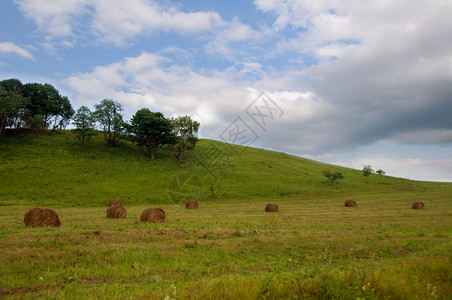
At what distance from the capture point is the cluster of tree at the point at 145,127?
216 ft

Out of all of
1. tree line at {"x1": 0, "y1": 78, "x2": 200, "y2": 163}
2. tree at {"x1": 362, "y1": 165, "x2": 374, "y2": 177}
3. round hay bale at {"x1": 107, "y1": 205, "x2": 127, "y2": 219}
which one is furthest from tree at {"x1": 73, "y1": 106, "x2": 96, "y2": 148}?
tree at {"x1": 362, "y1": 165, "x2": 374, "y2": 177}

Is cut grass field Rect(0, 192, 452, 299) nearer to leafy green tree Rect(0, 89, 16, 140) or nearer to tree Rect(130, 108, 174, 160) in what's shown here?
tree Rect(130, 108, 174, 160)

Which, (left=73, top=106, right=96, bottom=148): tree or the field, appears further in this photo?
(left=73, top=106, right=96, bottom=148): tree

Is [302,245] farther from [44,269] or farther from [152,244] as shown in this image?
[44,269]

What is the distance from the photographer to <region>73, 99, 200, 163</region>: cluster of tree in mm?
65688

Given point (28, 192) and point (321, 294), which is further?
point (28, 192)

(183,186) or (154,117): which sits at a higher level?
(154,117)

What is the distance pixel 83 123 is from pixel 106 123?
546 cm

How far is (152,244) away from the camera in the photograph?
36.1 feet

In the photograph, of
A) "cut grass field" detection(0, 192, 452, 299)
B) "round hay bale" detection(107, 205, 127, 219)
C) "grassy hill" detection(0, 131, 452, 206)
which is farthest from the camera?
"grassy hill" detection(0, 131, 452, 206)

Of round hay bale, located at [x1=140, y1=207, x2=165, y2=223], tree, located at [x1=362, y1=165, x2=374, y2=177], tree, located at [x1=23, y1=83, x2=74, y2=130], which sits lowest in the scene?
round hay bale, located at [x1=140, y1=207, x2=165, y2=223]

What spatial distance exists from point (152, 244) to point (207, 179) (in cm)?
4318

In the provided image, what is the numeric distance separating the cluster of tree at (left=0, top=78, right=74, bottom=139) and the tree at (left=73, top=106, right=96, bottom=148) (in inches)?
404

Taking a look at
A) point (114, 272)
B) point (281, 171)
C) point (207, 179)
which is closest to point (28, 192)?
point (207, 179)
